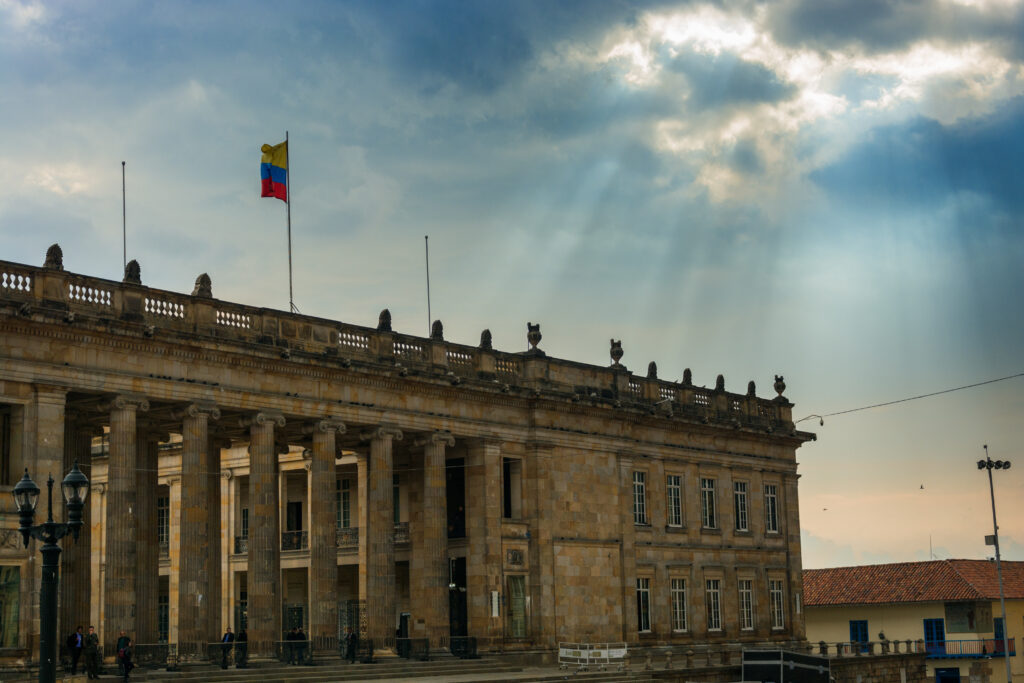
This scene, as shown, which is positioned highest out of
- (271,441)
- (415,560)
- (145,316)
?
(145,316)

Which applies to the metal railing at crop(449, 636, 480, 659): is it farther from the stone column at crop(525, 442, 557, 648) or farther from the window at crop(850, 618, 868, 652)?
the window at crop(850, 618, 868, 652)

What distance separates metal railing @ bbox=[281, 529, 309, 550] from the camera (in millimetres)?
51219

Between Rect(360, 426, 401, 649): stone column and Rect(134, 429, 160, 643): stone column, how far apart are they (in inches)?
253

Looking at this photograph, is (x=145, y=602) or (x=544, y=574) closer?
(x=145, y=602)

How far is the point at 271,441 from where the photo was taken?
39.4 meters

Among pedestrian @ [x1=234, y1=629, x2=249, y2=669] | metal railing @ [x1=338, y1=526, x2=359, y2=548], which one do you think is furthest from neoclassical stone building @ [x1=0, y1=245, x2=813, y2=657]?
pedestrian @ [x1=234, y1=629, x2=249, y2=669]

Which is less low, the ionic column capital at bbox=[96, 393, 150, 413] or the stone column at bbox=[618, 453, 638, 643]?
the ionic column capital at bbox=[96, 393, 150, 413]

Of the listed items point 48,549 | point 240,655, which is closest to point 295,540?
point 240,655

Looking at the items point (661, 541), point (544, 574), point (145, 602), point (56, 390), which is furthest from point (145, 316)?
point (661, 541)

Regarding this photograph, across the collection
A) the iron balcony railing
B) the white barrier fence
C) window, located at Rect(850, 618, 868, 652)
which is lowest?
the iron balcony railing

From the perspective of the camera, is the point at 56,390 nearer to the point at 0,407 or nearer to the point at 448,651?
the point at 0,407

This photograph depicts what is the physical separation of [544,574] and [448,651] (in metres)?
5.26

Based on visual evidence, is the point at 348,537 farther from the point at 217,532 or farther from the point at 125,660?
the point at 125,660

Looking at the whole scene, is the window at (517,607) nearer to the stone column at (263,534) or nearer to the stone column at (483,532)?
the stone column at (483,532)
